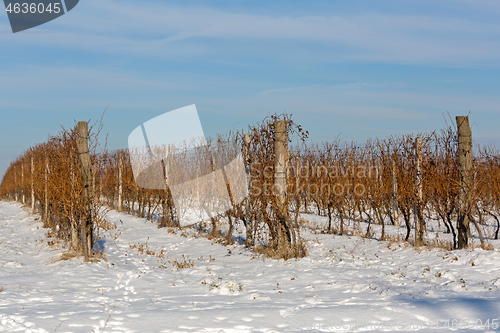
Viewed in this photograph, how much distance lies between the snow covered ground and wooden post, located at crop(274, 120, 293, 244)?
919 mm

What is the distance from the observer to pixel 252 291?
18.2ft

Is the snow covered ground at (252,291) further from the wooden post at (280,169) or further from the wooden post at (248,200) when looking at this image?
the wooden post at (280,169)

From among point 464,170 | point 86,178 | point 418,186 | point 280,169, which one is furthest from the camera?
point 418,186

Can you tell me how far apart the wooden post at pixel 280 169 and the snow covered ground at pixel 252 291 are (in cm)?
92

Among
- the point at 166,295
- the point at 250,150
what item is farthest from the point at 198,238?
the point at 166,295

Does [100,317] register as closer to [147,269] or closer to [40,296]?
[40,296]

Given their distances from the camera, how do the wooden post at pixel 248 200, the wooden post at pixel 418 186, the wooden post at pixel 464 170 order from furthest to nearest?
the wooden post at pixel 248 200 < the wooden post at pixel 418 186 < the wooden post at pixel 464 170

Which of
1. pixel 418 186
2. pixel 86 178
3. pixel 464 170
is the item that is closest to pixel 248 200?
pixel 86 178

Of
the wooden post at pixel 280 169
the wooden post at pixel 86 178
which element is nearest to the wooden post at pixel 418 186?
the wooden post at pixel 280 169

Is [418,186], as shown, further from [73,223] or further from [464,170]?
[73,223]

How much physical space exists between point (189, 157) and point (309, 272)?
9491mm

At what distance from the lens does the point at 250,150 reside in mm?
8898

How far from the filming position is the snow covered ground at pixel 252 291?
404 cm

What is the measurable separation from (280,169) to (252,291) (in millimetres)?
2906
